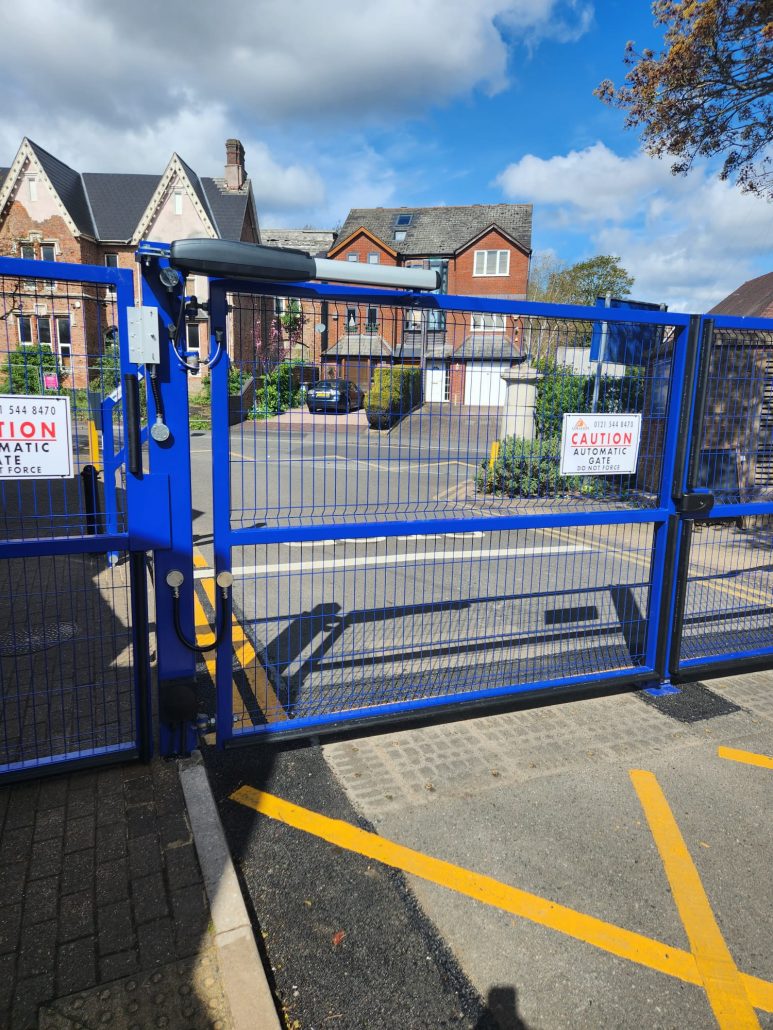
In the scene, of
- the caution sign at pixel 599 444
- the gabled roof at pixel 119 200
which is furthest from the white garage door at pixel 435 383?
the gabled roof at pixel 119 200

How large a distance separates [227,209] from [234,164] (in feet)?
15.9

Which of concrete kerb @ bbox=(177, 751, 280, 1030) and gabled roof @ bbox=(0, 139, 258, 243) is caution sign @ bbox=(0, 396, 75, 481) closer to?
concrete kerb @ bbox=(177, 751, 280, 1030)

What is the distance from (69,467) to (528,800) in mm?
2852

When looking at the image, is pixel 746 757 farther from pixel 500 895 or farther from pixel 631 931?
pixel 500 895

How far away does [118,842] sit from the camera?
2.96 meters

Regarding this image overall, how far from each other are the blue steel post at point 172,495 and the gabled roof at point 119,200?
1388 inches

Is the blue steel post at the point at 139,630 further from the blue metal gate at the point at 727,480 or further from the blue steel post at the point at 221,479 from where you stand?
the blue metal gate at the point at 727,480

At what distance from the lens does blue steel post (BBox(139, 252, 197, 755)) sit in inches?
124

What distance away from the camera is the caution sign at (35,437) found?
9.75ft

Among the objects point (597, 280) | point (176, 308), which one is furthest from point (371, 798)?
point (597, 280)

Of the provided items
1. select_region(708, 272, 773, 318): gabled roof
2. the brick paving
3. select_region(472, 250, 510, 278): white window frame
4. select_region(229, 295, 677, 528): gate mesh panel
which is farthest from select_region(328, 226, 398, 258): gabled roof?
the brick paving

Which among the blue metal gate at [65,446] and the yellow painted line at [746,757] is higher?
the blue metal gate at [65,446]

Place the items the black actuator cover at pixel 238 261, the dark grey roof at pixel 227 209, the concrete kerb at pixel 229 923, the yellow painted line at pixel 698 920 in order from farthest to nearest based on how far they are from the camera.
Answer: the dark grey roof at pixel 227 209 → the black actuator cover at pixel 238 261 → the yellow painted line at pixel 698 920 → the concrete kerb at pixel 229 923

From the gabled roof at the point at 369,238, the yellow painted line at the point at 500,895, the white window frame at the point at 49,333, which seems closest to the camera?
the yellow painted line at the point at 500,895
